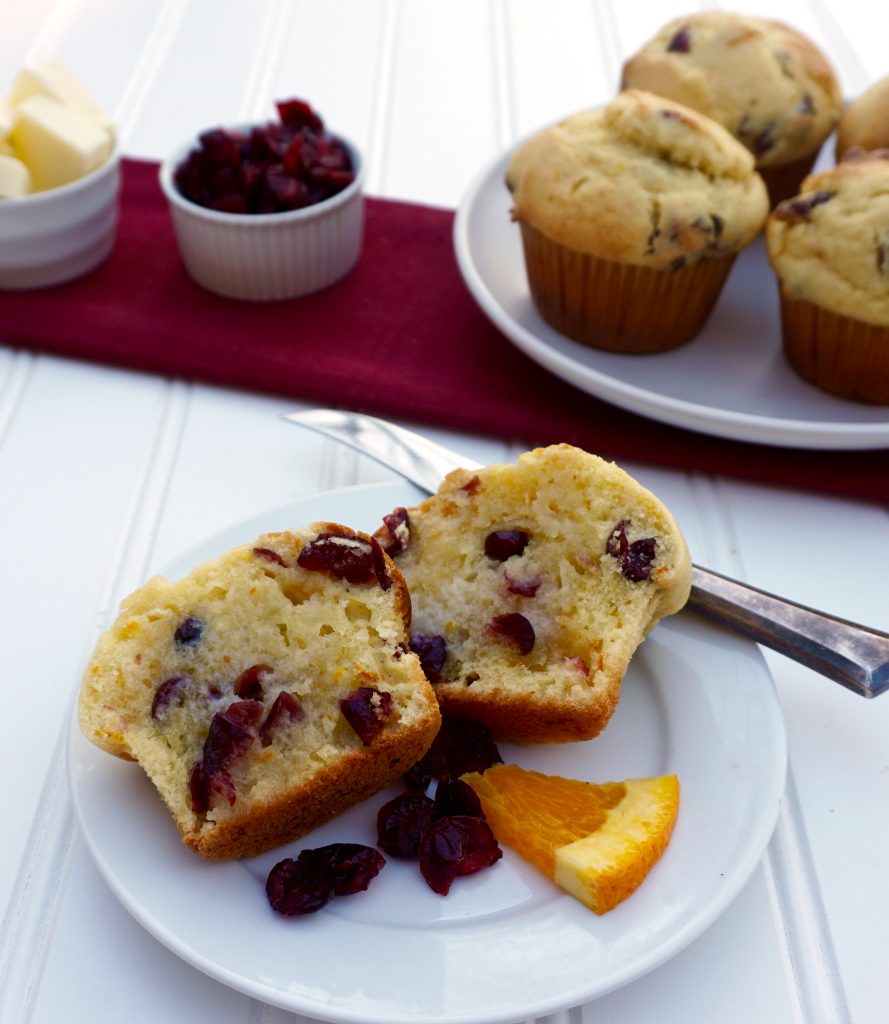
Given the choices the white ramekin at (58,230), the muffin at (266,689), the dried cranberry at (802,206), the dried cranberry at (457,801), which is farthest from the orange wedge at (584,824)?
the white ramekin at (58,230)

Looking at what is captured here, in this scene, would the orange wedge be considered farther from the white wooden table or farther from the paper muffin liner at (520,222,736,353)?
the paper muffin liner at (520,222,736,353)

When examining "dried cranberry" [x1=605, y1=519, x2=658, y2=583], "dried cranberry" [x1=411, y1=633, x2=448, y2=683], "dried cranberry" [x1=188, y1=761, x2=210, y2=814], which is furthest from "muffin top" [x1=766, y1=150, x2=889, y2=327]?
"dried cranberry" [x1=188, y1=761, x2=210, y2=814]

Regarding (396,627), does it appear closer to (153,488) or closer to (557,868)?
(557,868)

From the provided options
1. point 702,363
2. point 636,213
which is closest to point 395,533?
point 636,213

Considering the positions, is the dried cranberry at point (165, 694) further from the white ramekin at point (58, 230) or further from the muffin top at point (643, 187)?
the white ramekin at point (58, 230)

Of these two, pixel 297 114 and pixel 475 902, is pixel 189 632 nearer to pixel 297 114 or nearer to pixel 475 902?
pixel 475 902

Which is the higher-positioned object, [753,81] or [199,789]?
[753,81]
